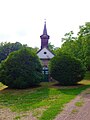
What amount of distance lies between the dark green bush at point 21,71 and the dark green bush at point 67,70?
2015 mm

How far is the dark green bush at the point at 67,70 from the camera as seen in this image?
31578mm

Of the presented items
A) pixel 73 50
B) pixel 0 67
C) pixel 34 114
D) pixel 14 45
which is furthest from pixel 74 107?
pixel 14 45

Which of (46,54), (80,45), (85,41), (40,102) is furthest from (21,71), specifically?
(80,45)

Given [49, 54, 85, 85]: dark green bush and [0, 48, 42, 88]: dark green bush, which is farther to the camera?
[49, 54, 85, 85]: dark green bush

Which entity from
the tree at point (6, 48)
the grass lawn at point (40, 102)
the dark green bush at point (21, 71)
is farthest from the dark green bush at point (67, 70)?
the tree at point (6, 48)

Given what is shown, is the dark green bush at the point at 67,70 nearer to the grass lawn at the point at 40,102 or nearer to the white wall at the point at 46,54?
the grass lawn at the point at 40,102

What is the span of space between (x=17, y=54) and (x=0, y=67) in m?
2.57

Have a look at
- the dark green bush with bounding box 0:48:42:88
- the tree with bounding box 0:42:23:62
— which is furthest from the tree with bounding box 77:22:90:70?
the tree with bounding box 0:42:23:62

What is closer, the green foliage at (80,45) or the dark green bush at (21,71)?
the dark green bush at (21,71)

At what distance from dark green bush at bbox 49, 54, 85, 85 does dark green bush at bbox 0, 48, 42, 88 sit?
6.61 feet

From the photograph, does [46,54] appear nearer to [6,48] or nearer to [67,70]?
[67,70]

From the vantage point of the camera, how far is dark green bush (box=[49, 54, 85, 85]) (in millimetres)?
31578

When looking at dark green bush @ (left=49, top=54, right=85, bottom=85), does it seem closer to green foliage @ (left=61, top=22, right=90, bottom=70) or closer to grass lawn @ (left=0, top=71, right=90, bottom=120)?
grass lawn @ (left=0, top=71, right=90, bottom=120)

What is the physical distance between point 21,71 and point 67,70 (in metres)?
5.39
